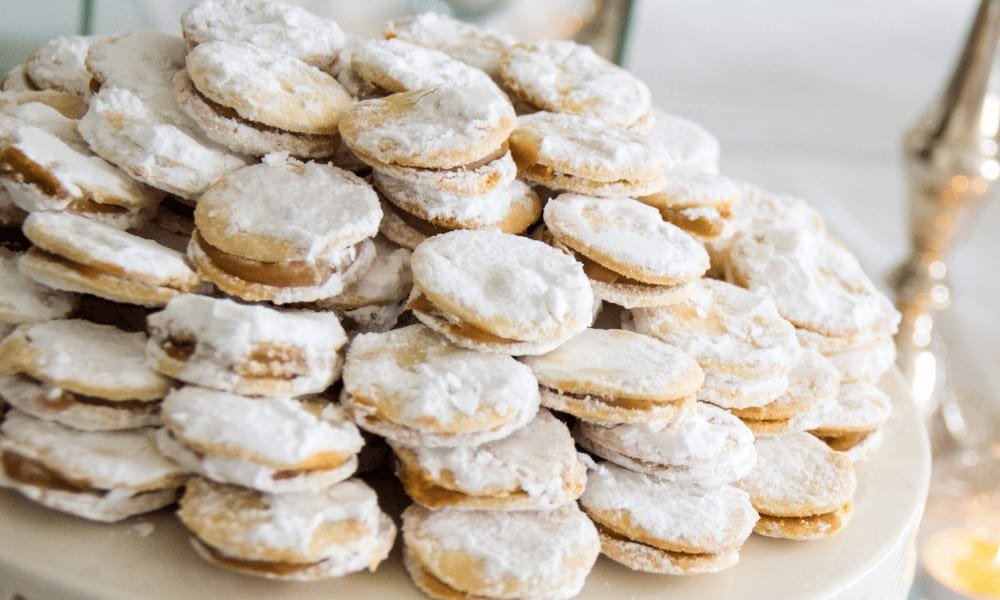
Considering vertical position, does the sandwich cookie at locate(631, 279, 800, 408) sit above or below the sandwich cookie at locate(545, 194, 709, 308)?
below

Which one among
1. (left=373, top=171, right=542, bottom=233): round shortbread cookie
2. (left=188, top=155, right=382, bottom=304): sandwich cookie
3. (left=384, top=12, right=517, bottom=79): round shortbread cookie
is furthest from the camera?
(left=384, top=12, right=517, bottom=79): round shortbread cookie

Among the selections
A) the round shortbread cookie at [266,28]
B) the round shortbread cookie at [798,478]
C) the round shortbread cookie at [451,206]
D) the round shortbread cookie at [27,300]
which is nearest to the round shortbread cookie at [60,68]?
the round shortbread cookie at [266,28]

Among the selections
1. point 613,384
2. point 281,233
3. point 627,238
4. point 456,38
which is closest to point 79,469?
point 281,233

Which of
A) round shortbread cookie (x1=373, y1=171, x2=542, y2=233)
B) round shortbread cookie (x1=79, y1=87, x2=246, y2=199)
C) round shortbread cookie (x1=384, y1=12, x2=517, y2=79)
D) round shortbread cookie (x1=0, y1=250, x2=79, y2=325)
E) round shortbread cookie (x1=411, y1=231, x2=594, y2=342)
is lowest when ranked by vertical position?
round shortbread cookie (x1=0, y1=250, x2=79, y2=325)

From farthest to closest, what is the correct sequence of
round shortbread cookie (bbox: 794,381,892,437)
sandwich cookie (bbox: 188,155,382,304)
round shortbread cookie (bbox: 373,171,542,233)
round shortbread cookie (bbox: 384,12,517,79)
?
round shortbread cookie (bbox: 384,12,517,79), round shortbread cookie (bbox: 794,381,892,437), round shortbread cookie (bbox: 373,171,542,233), sandwich cookie (bbox: 188,155,382,304)

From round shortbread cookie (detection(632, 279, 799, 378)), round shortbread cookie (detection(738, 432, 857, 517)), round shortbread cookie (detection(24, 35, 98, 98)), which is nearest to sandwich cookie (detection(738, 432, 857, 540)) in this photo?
round shortbread cookie (detection(738, 432, 857, 517))

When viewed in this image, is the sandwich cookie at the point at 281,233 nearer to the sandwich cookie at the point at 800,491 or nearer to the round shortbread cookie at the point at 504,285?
the round shortbread cookie at the point at 504,285

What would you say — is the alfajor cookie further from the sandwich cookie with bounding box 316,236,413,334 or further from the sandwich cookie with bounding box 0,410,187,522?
the sandwich cookie with bounding box 0,410,187,522
